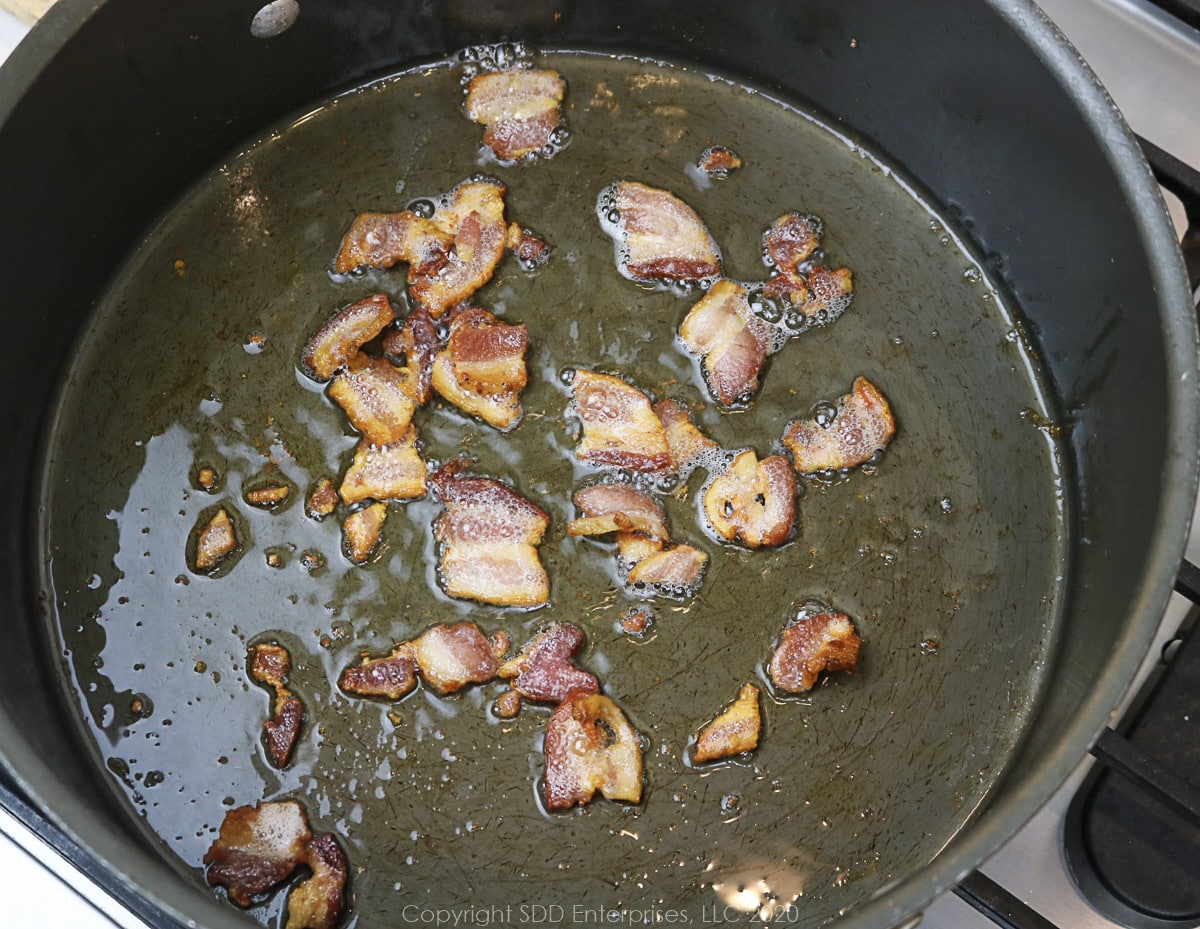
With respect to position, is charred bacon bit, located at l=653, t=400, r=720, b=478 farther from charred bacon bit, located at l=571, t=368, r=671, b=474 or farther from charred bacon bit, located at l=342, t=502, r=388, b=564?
charred bacon bit, located at l=342, t=502, r=388, b=564

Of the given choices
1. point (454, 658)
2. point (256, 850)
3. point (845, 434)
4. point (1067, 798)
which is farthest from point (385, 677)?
point (1067, 798)

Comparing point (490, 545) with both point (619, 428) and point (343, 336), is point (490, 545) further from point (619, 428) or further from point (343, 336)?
point (343, 336)

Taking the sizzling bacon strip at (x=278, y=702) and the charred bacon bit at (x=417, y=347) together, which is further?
the charred bacon bit at (x=417, y=347)

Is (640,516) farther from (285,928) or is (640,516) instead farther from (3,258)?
(3,258)

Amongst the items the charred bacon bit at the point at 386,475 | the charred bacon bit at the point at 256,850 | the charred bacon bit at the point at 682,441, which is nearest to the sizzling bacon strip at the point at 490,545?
the charred bacon bit at the point at 386,475

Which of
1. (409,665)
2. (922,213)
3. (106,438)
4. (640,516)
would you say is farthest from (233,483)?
(922,213)

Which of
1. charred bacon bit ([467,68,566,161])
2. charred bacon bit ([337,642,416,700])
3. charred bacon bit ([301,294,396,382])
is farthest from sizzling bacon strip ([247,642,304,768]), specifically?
charred bacon bit ([467,68,566,161])

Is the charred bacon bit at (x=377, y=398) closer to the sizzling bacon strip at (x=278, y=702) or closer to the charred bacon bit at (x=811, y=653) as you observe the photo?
the sizzling bacon strip at (x=278, y=702)
